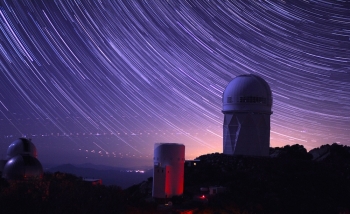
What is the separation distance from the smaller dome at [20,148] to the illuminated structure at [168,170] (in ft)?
37.8

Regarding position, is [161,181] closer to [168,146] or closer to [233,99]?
[168,146]

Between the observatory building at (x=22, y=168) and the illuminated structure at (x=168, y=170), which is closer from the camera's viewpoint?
the observatory building at (x=22, y=168)

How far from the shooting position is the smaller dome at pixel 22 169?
96.0 ft

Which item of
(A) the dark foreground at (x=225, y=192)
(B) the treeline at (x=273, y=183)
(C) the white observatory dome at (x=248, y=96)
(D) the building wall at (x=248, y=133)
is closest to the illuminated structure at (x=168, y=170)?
(A) the dark foreground at (x=225, y=192)

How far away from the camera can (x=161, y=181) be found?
29.5 metres

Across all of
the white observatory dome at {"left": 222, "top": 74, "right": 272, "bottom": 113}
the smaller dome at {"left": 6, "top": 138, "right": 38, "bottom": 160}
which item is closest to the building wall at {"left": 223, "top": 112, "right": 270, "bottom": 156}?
the white observatory dome at {"left": 222, "top": 74, "right": 272, "bottom": 113}

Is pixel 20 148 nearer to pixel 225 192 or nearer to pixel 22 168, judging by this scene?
pixel 22 168

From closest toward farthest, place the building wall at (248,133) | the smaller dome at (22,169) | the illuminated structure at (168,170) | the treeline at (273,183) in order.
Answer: the treeline at (273,183) → the smaller dome at (22,169) → the illuminated structure at (168,170) → the building wall at (248,133)

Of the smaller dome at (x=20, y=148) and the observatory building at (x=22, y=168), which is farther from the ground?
the smaller dome at (x=20, y=148)

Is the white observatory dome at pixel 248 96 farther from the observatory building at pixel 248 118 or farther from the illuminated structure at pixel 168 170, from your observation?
the illuminated structure at pixel 168 170

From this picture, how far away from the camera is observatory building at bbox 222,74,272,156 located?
126 feet

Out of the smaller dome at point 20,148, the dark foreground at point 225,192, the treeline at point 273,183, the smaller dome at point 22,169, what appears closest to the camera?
the dark foreground at point 225,192

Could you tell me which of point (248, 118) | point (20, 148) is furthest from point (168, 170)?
point (20, 148)

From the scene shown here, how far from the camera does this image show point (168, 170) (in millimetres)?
29750
